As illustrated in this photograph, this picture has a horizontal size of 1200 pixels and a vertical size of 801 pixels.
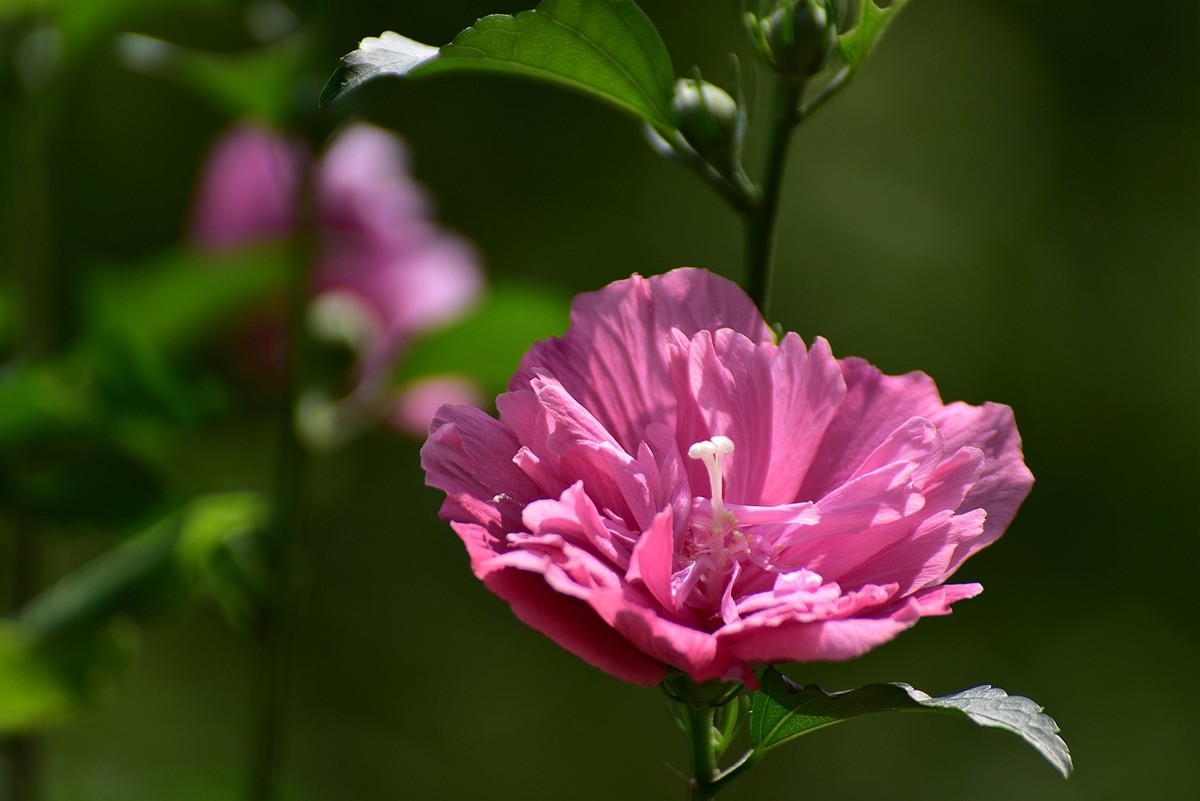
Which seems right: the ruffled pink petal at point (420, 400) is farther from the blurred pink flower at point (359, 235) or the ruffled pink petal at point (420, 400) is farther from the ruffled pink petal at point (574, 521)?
the ruffled pink petal at point (574, 521)

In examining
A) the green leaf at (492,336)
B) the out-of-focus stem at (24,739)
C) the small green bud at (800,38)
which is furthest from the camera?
the green leaf at (492,336)

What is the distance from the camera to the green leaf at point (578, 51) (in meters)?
0.48

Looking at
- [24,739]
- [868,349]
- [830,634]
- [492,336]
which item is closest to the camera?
[830,634]

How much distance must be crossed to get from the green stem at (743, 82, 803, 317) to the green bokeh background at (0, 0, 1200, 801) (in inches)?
63.1

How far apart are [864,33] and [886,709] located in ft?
0.86

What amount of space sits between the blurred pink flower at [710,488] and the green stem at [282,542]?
40 cm

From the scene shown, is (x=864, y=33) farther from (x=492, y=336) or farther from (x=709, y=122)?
(x=492, y=336)

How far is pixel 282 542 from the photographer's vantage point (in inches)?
32.0

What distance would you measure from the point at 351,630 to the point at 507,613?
0.94ft

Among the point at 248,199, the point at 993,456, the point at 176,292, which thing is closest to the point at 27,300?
the point at 176,292

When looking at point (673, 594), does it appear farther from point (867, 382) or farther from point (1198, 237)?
point (1198, 237)

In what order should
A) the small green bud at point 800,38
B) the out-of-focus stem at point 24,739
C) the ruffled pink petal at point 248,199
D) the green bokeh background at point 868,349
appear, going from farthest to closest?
the green bokeh background at point 868,349 < the ruffled pink petal at point 248,199 < the out-of-focus stem at point 24,739 < the small green bud at point 800,38

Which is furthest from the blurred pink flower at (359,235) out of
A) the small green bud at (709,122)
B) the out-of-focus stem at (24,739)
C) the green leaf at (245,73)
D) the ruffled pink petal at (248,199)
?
the small green bud at (709,122)

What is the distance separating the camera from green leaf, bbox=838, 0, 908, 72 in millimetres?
501
